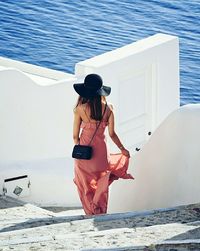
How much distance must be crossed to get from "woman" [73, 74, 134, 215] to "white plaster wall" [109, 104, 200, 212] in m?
0.30

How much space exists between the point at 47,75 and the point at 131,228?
5094 mm

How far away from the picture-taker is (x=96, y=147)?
30.9 ft

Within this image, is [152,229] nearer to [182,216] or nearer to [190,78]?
[182,216]

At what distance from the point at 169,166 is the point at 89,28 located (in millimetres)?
13484

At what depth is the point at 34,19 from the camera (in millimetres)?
22875

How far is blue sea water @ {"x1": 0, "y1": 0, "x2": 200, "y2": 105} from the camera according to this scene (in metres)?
20.8

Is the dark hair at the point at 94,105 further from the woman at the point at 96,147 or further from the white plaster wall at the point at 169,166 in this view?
the white plaster wall at the point at 169,166

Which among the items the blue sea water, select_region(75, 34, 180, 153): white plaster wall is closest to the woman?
select_region(75, 34, 180, 153): white plaster wall

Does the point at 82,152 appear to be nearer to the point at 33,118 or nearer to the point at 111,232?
the point at 33,118

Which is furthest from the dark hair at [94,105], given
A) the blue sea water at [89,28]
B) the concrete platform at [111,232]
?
the blue sea water at [89,28]

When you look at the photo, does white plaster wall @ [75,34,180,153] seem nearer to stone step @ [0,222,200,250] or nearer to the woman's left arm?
the woman's left arm

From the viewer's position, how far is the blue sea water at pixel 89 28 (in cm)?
2077

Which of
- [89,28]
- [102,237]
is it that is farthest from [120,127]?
[89,28]

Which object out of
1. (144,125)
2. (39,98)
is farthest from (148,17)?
(39,98)
